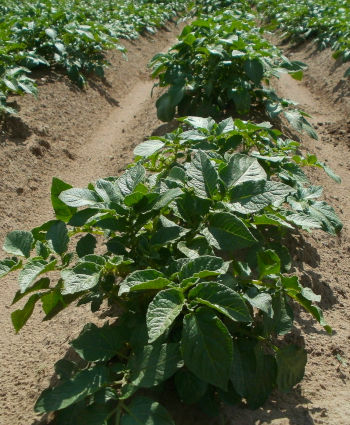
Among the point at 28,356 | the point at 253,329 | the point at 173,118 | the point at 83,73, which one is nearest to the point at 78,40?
the point at 83,73

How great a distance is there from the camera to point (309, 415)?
1.88 meters

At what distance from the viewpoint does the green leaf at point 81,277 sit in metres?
1.61

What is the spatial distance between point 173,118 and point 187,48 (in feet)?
2.42

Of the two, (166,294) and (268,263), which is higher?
(166,294)

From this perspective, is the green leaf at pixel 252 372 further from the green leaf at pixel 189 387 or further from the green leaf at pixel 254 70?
the green leaf at pixel 254 70

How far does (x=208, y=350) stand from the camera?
1476mm

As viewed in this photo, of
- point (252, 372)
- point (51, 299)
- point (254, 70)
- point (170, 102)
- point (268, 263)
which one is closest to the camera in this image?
point (252, 372)

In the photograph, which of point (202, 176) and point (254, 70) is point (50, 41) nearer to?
point (254, 70)

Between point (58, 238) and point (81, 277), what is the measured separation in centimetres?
26

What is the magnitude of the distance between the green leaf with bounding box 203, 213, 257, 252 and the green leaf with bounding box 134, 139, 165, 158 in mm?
831

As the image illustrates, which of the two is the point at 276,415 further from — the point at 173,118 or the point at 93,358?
the point at 173,118

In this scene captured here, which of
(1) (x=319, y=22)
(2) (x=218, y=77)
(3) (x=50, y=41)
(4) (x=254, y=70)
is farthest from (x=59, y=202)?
(1) (x=319, y=22)

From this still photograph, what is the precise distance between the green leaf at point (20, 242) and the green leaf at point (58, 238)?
0.07m

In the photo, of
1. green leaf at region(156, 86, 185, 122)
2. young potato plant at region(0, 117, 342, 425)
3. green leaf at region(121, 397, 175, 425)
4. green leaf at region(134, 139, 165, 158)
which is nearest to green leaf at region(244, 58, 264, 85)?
green leaf at region(156, 86, 185, 122)
